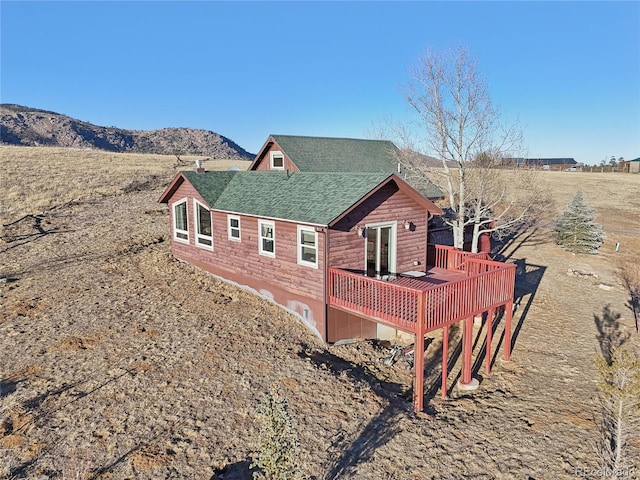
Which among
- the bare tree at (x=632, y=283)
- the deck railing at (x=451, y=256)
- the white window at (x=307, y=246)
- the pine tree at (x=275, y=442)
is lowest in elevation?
the bare tree at (x=632, y=283)

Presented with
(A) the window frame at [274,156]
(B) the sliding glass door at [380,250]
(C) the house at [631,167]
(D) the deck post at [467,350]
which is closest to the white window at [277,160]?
(A) the window frame at [274,156]

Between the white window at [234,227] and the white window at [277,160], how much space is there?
852 cm

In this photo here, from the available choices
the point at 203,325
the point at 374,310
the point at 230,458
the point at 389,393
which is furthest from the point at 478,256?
the point at 230,458

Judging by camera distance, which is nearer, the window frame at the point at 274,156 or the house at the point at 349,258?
the house at the point at 349,258

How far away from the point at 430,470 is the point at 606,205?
3921cm

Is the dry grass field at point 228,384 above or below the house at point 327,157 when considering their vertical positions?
below

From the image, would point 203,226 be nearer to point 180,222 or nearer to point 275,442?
point 180,222

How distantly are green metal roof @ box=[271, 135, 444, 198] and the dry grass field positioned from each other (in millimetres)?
7983

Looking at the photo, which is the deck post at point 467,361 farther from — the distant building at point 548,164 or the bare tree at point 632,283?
the distant building at point 548,164

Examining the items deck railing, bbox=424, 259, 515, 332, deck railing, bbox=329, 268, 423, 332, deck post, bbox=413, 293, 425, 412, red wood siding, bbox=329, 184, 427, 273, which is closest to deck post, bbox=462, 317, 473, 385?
deck railing, bbox=424, 259, 515, 332

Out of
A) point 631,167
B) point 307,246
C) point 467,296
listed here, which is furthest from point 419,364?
point 631,167

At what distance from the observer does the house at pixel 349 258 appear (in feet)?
33.8

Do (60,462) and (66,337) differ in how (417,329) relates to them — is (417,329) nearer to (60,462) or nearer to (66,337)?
(60,462)

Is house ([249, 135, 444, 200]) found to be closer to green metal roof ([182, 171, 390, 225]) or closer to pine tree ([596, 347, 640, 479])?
green metal roof ([182, 171, 390, 225])
